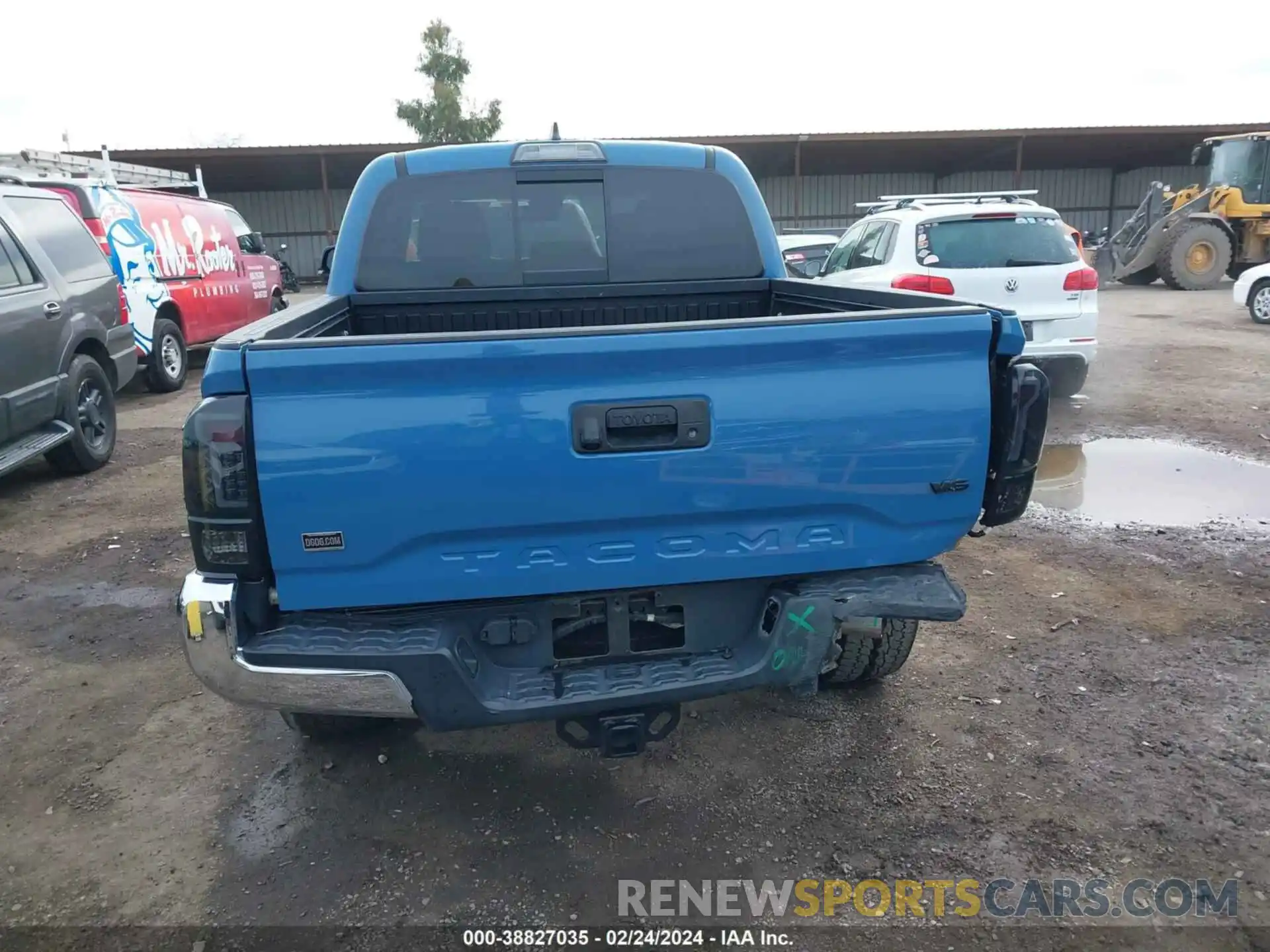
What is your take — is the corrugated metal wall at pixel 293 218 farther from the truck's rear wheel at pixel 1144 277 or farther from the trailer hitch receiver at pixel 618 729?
the trailer hitch receiver at pixel 618 729

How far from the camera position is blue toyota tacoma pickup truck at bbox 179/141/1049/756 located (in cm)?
231

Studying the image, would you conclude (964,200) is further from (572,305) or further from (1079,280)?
(572,305)

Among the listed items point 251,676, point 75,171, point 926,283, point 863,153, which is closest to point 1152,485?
point 926,283

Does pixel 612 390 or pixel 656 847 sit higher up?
pixel 612 390

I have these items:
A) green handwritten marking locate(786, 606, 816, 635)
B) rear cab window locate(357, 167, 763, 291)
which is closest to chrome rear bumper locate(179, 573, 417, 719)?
green handwritten marking locate(786, 606, 816, 635)

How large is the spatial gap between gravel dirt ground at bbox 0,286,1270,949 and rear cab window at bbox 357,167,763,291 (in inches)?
77.0

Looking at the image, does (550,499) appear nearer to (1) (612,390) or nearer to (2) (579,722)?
(1) (612,390)

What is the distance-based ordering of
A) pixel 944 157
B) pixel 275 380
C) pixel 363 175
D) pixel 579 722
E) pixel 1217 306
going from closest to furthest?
pixel 275 380 < pixel 579 722 < pixel 363 175 < pixel 1217 306 < pixel 944 157

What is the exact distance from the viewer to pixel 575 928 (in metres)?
2.55

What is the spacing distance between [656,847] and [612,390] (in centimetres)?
148

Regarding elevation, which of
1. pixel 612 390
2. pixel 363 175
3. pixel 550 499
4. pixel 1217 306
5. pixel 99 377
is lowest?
pixel 1217 306

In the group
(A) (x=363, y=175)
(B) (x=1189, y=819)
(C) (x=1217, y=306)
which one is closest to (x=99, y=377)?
(A) (x=363, y=175)

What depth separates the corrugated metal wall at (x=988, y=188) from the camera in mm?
31234

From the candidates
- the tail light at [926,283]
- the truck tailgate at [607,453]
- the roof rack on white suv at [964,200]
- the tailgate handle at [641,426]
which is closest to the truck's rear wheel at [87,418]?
the truck tailgate at [607,453]
